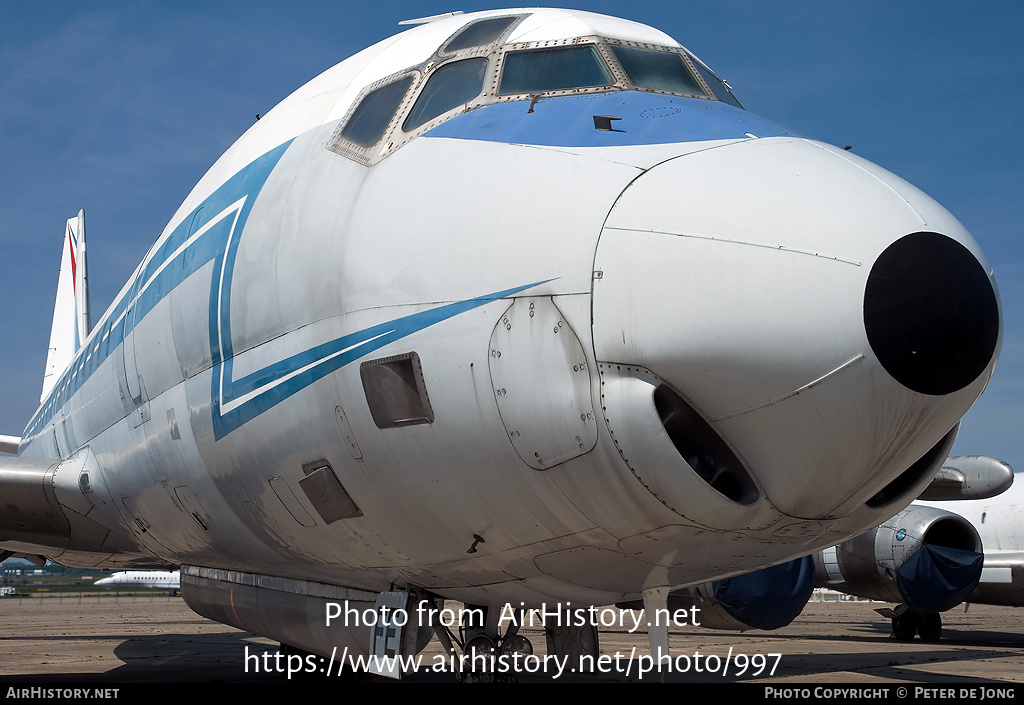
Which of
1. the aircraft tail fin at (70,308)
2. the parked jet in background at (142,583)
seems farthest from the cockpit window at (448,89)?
the parked jet in background at (142,583)

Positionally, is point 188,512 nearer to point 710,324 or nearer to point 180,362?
point 180,362

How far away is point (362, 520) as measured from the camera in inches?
209

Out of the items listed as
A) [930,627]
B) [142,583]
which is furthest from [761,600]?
[142,583]

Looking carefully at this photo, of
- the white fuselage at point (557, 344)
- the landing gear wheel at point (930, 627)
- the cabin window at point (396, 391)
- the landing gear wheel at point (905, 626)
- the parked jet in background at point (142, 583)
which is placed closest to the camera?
the white fuselage at point (557, 344)

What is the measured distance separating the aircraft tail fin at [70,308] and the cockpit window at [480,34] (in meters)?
18.6

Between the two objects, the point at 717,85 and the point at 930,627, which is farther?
the point at 930,627

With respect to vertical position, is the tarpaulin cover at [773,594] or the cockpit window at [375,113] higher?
the cockpit window at [375,113]

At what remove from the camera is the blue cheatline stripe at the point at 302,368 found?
4.52 meters

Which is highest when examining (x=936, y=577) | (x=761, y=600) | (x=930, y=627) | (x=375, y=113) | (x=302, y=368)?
(x=375, y=113)

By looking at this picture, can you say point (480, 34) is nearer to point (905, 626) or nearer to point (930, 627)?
point (905, 626)

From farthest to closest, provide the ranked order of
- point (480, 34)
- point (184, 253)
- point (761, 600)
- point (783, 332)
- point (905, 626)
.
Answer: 1. point (905, 626)
2. point (761, 600)
3. point (184, 253)
4. point (480, 34)
5. point (783, 332)

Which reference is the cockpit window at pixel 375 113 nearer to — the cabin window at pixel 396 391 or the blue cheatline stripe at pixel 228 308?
the blue cheatline stripe at pixel 228 308

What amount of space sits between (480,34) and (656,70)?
1.07 m

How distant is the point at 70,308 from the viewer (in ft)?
74.9
